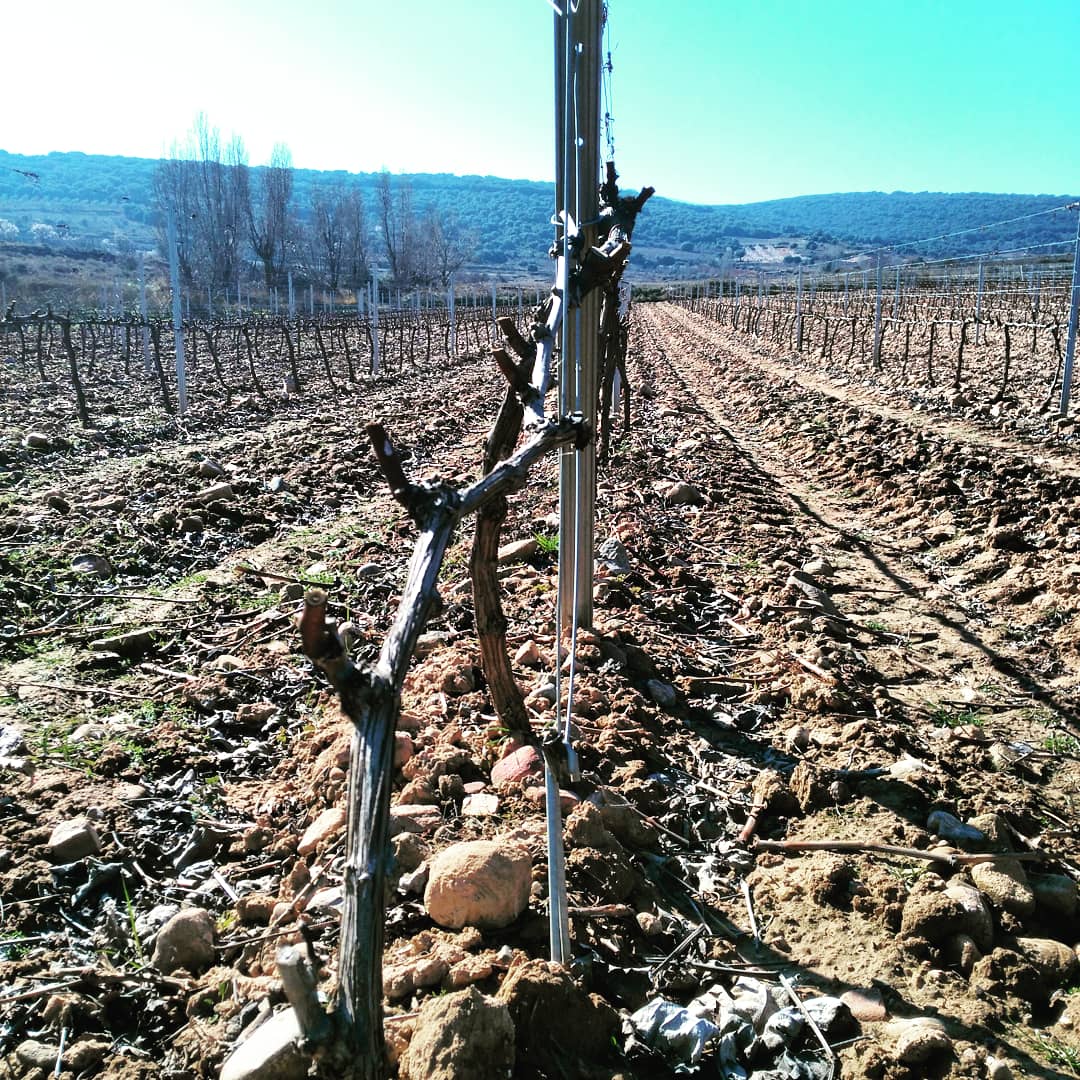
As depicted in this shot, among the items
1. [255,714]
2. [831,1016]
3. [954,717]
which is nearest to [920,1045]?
[831,1016]

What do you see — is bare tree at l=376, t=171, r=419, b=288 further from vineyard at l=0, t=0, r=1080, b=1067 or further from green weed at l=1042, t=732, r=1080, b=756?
green weed at l=1042, t=732, r=1080, b=756

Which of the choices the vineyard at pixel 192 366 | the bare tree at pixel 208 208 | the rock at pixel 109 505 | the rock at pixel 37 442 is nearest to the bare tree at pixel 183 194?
the bare tree at pixel 208 208

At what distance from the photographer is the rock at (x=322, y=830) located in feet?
9.00

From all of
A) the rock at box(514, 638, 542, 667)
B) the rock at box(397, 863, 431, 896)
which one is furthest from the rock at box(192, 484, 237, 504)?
the rock at box(397, 863, 431, 896)

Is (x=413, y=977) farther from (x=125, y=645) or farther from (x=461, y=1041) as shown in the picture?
(x=125, y=645)

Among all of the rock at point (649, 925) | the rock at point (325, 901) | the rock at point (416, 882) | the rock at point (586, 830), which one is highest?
the rock at point (586, 830)

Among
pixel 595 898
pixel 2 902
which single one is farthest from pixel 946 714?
pixel 2 902

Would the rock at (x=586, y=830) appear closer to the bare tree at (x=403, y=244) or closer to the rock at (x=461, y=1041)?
the rock at (x=461, y=1041)

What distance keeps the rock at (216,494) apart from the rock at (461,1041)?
Answer: 639 cm

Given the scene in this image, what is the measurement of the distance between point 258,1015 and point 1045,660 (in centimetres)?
406

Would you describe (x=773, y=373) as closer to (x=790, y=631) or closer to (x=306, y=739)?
(x=790, y=631)

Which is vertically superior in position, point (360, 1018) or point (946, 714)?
point (360, 1018)

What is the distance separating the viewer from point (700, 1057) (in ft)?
6.39

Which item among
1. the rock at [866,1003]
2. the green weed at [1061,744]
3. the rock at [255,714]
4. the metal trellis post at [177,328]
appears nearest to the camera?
the rock at [866,1003]
